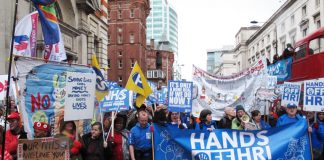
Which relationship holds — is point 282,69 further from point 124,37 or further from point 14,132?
point 124,37

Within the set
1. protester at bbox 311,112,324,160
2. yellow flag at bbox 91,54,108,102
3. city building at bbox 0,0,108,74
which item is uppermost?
city building at bbox 0,0,108,74

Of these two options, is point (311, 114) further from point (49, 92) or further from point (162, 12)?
point (162, 12)

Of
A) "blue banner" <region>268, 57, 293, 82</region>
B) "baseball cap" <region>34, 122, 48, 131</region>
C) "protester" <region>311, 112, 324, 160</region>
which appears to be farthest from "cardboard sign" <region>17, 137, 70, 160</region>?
"blue banner" <region>268, 57, 293, 82</region>

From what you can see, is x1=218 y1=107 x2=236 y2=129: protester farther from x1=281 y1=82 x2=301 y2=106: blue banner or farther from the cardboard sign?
the cardboard sign

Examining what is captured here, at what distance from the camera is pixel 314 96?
8258mm

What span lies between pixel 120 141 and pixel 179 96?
2.97 meters

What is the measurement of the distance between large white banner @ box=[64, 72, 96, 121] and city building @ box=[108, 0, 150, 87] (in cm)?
6907

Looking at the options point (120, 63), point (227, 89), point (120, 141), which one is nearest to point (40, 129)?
point (120, 141)

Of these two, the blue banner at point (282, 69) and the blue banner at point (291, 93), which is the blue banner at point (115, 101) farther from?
the blue banner at point (282, 69)

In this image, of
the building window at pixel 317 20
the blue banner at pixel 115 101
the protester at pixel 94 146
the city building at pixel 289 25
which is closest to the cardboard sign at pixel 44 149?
the protester at pixel 94 146

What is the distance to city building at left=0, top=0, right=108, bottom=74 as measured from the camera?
14.2m

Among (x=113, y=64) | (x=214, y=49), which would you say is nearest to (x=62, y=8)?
(x=113, y=64)

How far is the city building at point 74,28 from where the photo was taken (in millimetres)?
14242

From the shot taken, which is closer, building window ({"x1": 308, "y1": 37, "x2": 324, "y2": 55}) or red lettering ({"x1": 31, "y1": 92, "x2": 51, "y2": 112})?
red lettering ({"x1": 31, "y1": 92, "x2": 51, "y2": 112})
